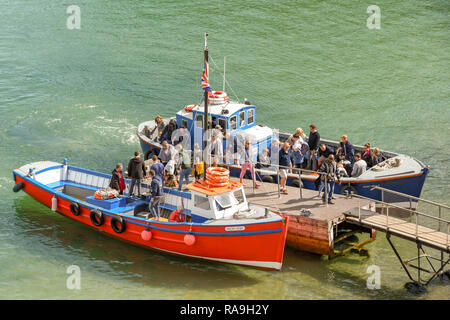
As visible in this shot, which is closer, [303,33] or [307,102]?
[307,102]

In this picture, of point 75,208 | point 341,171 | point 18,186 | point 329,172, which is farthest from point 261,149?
point 18,186

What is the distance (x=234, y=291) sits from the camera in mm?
19312

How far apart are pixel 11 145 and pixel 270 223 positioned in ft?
55.0

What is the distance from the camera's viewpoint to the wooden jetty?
67.4 feet

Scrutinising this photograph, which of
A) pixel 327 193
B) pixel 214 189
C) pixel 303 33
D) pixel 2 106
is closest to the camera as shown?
pixel 214 189

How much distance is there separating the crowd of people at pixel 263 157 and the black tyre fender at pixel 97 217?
1.65m

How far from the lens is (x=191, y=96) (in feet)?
119

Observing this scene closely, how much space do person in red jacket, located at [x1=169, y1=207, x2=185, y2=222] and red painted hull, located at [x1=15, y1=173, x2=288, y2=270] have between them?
494 millimetres

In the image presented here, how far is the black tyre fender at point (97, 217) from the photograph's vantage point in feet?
72.0

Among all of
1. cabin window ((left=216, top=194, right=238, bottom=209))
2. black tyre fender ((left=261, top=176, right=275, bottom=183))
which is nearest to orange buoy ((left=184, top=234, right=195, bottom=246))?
cabin window ((left=216, top=194, right=238, bottom=209))

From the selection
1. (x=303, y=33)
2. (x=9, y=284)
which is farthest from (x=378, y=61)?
(x=9, y=284)

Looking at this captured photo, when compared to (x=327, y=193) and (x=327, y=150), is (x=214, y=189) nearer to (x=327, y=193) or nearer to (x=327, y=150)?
(x=327, y=193)

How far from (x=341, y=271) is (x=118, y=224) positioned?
7.94 metres

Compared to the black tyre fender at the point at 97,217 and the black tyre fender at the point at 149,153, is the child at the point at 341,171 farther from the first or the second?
the black tyre fender at the point at 97,217
